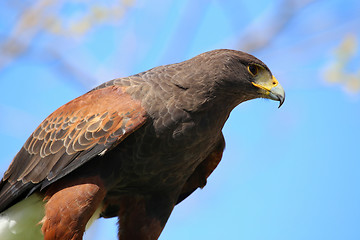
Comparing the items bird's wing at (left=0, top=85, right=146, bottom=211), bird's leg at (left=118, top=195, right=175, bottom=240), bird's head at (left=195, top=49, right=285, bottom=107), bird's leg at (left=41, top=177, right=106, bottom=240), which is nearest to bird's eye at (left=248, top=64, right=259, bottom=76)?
bird's head at (left=195, top=49, right=285, bottom=107)

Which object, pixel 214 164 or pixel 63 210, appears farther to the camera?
pixel 214 164

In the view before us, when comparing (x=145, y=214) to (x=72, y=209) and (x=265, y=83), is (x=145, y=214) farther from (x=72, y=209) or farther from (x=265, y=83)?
(x=265, y=83)

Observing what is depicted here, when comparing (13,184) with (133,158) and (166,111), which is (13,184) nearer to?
(133,158)

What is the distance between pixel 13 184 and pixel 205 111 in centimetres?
209

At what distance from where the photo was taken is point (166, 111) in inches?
207

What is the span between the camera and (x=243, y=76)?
5.52 metres

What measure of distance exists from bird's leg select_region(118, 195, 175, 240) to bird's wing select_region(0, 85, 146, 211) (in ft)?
2.96

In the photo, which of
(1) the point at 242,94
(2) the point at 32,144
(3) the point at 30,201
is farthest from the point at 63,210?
(1) the point at 242,94

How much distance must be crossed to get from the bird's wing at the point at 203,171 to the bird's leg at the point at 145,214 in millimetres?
519

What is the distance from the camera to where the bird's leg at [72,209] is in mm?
5008

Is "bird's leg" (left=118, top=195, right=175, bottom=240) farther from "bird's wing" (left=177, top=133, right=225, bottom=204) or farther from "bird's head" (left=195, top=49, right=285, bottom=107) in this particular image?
"bird's head" (left=195, top=49, right=285, bottom=107)

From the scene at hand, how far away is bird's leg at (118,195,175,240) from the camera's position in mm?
5863

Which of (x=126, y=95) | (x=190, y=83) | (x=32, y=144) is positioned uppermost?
(x=190, y=83)

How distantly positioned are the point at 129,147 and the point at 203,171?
130 cm
